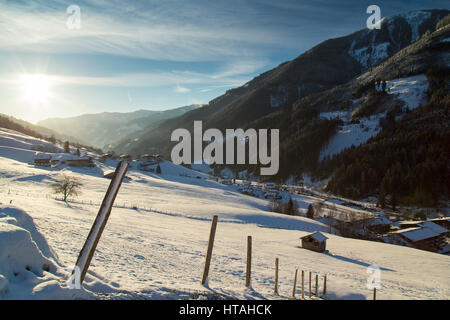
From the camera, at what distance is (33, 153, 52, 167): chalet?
267ft

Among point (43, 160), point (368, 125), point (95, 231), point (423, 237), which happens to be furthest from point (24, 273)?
point (368, 125)

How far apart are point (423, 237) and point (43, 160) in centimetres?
10842

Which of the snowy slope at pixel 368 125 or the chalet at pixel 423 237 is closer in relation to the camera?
the chalet at pixel 423 237

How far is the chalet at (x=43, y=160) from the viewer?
267 ft

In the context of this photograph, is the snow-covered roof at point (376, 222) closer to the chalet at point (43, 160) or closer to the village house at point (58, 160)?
the village house at point (58, 160)

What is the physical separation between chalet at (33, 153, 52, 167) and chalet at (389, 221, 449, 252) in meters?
101

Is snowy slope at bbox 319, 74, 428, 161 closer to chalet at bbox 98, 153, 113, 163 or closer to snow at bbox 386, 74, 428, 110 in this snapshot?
snow at bbox 386, 74, 428, 110

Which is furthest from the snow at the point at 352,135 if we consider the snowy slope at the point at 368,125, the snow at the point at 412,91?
the snow at the point at 412,91

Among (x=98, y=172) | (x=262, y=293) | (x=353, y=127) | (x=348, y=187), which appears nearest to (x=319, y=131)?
(x=353, y=127)

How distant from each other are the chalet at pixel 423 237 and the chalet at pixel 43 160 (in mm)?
100539

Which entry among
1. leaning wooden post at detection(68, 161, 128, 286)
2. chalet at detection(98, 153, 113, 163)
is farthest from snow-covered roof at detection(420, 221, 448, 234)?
chalet at detection(98, 153, 113, 163)
